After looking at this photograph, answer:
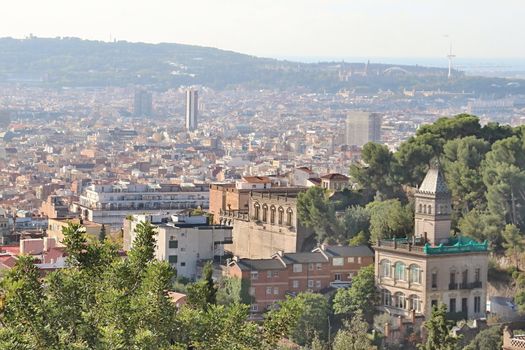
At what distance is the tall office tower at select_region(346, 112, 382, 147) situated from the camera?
444 feet

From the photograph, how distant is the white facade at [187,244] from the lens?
125 ft

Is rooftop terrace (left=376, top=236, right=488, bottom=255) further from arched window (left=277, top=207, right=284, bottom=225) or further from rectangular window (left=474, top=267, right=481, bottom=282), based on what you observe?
arched window (left=277, top=207, right=284, bottom=225)

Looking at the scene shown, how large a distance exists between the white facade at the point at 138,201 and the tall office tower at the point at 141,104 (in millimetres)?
135763

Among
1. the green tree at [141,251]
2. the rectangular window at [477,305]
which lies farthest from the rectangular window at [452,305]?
the green tree at [141,251]

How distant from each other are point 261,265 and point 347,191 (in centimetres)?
714

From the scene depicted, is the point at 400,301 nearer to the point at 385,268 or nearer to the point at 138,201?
the point at 385,268

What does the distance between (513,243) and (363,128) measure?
333 feet

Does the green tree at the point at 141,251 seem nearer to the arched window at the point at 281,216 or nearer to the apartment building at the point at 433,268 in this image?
the apartment building at the point at 433,268

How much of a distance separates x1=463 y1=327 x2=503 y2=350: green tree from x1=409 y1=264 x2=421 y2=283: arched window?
102 inches

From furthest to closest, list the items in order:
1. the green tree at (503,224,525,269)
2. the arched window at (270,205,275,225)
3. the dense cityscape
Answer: the arched window at (270,205,275,225), the green tree at (503,224,525,269), the dense cityscape

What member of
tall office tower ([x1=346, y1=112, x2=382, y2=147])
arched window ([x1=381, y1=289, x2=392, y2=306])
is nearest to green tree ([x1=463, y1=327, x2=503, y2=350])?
arched window ([x1=381, y1=289, x2=392, y2=306])

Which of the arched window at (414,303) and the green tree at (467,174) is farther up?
the green tree at (467,174)

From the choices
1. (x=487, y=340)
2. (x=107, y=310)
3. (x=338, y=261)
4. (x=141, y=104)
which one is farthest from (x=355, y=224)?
(x=141, y=104)

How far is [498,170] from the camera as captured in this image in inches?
1463
